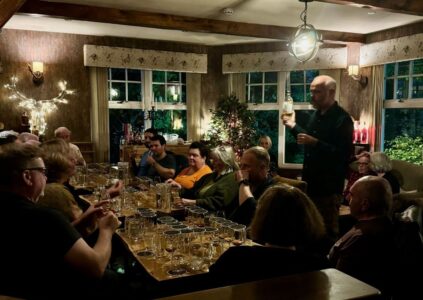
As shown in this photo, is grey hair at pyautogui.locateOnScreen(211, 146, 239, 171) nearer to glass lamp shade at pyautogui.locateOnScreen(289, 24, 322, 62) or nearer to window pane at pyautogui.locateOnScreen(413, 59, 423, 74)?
glass lamp shade at pyautogui.locateOnScreen(289, 24, 322, 62)

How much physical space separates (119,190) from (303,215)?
173 cm

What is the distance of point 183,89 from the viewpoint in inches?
297

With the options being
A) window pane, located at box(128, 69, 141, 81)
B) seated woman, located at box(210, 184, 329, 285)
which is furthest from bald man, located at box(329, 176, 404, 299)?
window pane, located at box(128, 69, 141, 81)

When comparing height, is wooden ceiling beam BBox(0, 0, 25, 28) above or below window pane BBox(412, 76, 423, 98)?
above

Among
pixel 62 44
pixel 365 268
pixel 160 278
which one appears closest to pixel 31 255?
A: pixel 160 278

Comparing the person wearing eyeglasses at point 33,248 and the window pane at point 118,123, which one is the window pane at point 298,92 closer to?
the window pane at point 118,123

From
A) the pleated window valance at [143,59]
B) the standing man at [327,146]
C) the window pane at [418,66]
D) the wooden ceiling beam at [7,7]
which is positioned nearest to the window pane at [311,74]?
the window pane at [418,66]

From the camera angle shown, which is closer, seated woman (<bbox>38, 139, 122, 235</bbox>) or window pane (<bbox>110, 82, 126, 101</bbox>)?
seated woman (<bbox>38, 139, 122, 235</bbox>)

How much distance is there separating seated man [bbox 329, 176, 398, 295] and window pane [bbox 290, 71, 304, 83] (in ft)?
18.0

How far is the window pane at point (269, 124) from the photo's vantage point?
24.6 ft

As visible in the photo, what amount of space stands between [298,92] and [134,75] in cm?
302

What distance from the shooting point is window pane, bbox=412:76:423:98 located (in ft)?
18.8

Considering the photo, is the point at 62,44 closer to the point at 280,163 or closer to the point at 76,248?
the point at 280,163

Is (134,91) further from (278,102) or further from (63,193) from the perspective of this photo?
(63,193)
